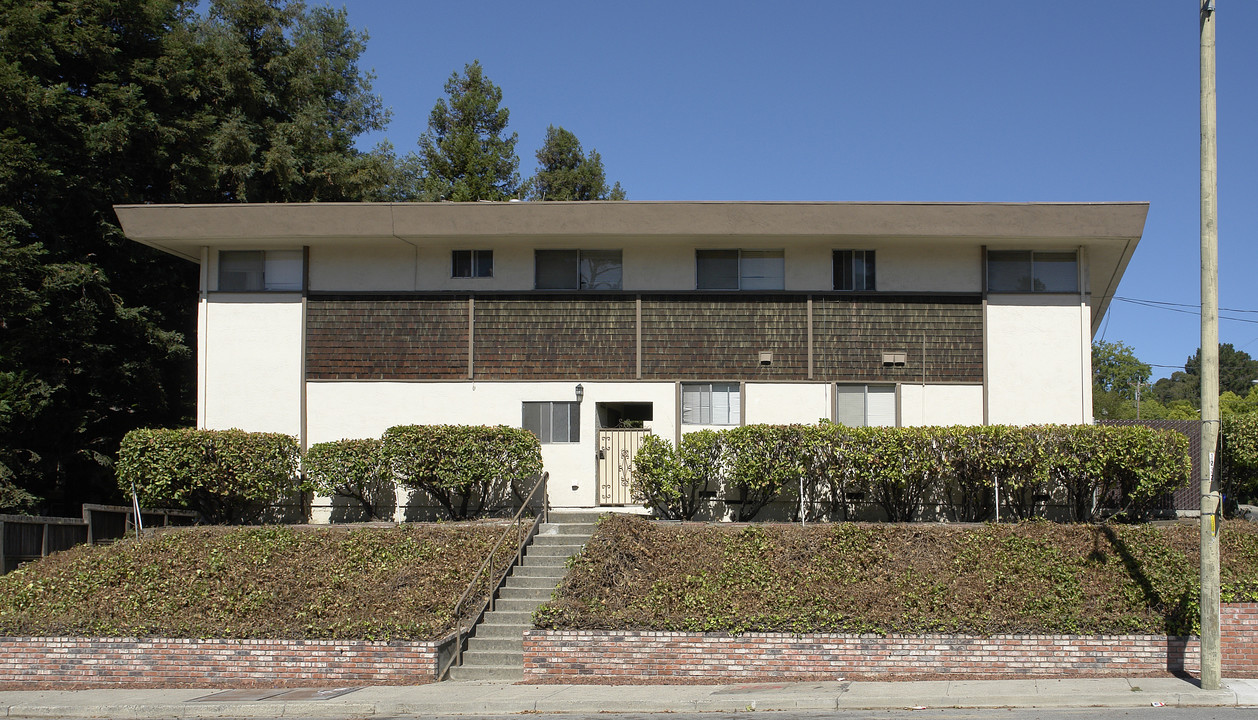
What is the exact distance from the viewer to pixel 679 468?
17.0 m

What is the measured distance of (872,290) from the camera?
19.0 m

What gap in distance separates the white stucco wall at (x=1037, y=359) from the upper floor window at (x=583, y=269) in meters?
7.14

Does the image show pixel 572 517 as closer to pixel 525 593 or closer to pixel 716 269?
pixel 525 593

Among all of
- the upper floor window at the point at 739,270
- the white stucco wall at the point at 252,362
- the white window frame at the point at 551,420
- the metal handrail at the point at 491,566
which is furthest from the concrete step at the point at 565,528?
the white stucco wall at the point at 252,362

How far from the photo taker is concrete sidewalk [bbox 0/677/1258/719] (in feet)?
37.1

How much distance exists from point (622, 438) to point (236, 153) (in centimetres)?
1527

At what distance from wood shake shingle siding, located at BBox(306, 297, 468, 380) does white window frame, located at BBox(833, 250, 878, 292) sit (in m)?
7.15

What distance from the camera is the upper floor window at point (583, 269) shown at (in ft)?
63.8

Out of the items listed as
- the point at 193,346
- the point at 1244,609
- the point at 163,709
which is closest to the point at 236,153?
the point at 193,346

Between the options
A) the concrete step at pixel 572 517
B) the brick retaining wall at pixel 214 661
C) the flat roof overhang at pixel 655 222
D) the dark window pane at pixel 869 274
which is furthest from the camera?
the dark window pane at pixel 869 274

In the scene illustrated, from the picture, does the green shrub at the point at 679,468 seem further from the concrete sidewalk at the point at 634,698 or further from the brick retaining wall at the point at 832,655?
the concrete sidewalk at the point at 634,698

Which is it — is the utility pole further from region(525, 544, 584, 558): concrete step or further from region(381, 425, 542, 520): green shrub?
region(381, 425, 542, 520): green shrub

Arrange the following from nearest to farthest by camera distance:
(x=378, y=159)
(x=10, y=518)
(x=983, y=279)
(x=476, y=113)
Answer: (x=10, y=518) → (x=983, y=279) → (x=378, y=159) → (x=476, y=113)

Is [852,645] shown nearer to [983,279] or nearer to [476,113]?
[983,279]
